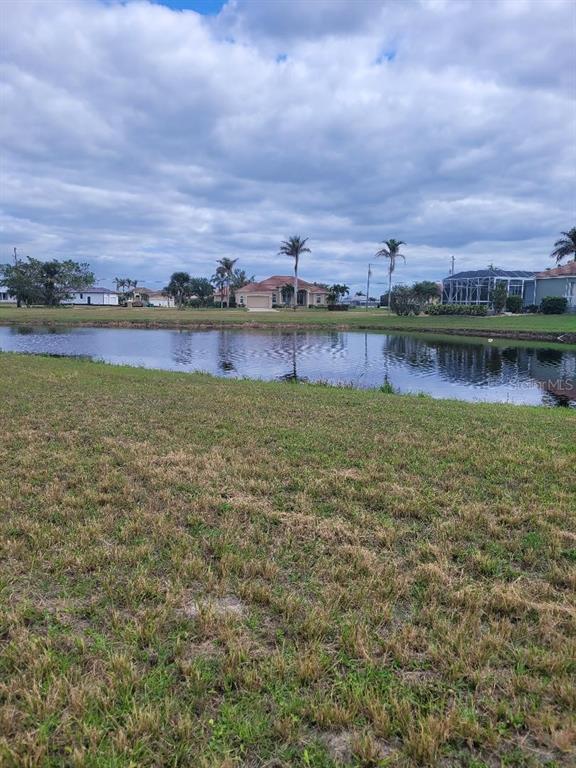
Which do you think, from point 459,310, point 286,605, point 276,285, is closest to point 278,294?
point 276,285

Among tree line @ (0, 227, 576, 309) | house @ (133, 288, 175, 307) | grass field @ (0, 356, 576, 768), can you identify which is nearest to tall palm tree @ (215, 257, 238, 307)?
tree line @ (0, 227, 576, 309)

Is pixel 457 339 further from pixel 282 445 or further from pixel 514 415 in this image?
pixel 282 445

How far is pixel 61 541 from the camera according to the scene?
3.84 meters

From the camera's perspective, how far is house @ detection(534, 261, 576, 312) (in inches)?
2108

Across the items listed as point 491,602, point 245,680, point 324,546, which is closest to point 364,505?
point 324,546

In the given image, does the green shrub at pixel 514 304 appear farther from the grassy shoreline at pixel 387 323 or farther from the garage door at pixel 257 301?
the garage door at pixel 257 301

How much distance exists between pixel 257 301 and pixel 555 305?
49.2 m

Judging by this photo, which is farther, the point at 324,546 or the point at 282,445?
the point at 282,445

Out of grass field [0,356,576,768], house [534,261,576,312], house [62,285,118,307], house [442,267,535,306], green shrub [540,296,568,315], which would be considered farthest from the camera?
house [62,285,118,307]

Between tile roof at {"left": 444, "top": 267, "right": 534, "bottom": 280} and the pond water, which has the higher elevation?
tile roof at {"left": 444, "top": 267, "right": 534, "bottom": 280}

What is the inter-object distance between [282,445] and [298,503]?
79.1 inches

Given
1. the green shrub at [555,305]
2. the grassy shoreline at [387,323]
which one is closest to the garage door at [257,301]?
the grassy shoreline at [387,323]

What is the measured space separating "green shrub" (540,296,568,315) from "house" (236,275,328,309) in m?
43.0

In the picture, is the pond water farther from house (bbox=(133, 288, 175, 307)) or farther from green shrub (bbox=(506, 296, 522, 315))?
house (bbox=(133, 288, 175, 307))
